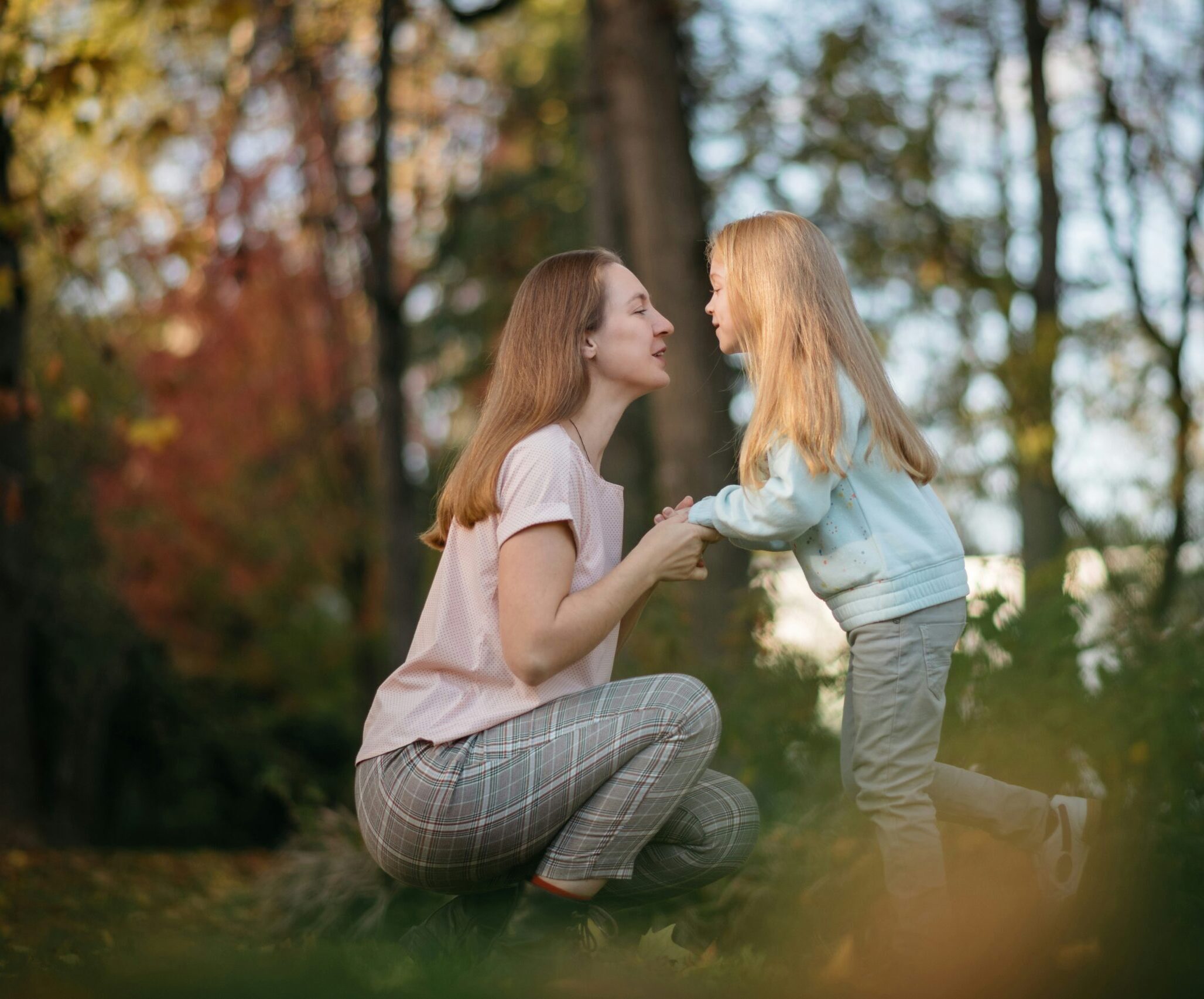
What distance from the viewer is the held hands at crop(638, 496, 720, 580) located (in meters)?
2.69

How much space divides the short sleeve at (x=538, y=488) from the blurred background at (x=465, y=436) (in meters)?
0.85

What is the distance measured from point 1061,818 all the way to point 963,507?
6.22 m

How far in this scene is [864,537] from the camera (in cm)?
277

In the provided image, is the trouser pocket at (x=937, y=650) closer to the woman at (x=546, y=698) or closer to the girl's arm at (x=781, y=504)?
the girl's arm at (x=781, y=504)

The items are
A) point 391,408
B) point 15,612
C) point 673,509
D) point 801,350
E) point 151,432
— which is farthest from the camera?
point 391,408

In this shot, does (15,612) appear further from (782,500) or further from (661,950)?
(782,500)

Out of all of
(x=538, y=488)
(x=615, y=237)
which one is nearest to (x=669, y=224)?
(x=615, y=237)

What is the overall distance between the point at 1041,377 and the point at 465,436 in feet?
10.6

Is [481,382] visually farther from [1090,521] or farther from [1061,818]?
[1061,818]

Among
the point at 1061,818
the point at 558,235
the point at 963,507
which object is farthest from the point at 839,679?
the point at 558,235

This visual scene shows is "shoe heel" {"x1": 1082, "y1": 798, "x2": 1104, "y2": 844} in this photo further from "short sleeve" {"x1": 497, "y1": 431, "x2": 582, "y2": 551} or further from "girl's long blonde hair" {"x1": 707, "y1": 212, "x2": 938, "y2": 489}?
"short sleeve" {"x1": 497, "y1": 431, "x2": 582, "y2": 551}

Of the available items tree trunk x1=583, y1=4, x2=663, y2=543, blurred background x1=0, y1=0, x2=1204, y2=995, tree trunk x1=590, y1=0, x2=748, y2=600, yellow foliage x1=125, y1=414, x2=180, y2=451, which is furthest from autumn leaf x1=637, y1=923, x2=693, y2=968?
yellow foliage x1=125, y1=414, x2=180, y2=451

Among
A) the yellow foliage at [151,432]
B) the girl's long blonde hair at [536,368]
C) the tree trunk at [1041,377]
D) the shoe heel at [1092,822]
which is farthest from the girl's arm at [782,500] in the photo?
the tree trunk at [1041,377]

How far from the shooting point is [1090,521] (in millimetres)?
6660
